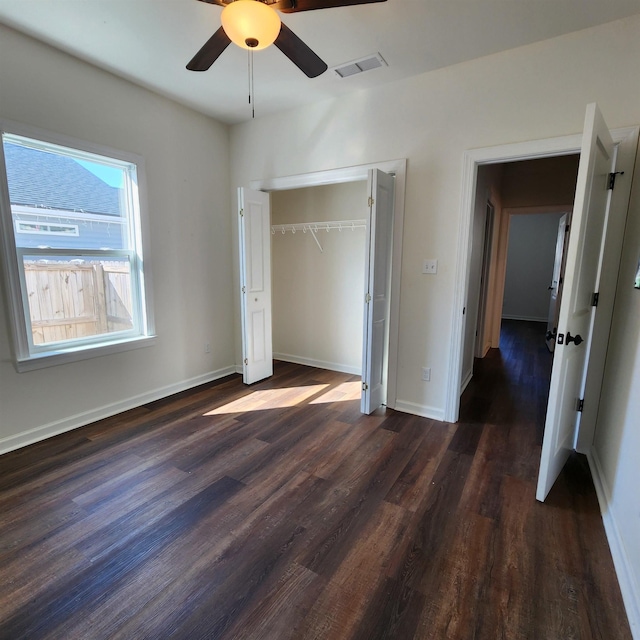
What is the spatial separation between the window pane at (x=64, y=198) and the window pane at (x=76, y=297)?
0.16m

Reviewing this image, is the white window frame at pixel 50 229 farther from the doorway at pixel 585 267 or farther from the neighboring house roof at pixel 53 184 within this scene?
the doorway at pixel 585 267

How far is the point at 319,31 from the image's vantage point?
2211mm

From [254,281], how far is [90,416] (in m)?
1.91

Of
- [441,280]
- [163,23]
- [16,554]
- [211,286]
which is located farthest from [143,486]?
[163,23]

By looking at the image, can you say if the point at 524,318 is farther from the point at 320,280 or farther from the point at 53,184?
the point at 53,184

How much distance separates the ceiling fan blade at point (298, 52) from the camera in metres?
1.68

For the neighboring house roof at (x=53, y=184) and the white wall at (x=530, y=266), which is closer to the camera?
the neighboring house roof at (x=53, y=184)

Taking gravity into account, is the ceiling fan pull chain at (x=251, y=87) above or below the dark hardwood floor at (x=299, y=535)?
above

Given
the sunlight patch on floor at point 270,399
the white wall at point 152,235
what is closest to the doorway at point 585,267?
the sunlight patch on floor at point 270,399

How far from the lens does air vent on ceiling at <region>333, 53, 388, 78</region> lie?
Answer: 251 centimetres

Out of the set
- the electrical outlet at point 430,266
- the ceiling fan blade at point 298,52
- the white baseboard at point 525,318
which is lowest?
the white baseboard at point 525,318

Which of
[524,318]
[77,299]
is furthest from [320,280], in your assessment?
[524,318]

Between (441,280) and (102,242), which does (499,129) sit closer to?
(441,280)

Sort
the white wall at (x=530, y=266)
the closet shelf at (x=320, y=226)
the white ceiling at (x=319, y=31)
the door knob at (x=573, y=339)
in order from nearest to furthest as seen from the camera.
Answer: the door knob at (x=573, y=339)
the white ceiling at (x=319, y=31)
the closet shelf at (x=320, y=226)
the white wall at (x=530, y=266)
